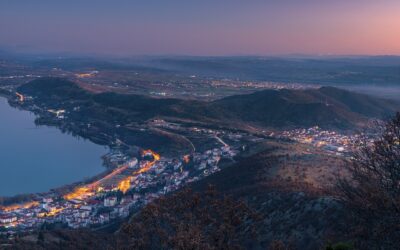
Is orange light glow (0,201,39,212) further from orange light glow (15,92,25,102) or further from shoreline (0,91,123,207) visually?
orange light glow (15,92,25,102)

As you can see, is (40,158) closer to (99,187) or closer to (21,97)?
(99,187)

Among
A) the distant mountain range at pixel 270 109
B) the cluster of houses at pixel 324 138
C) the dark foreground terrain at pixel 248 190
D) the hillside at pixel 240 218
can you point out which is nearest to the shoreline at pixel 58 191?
the dark foreground terrain at pixel 248 190

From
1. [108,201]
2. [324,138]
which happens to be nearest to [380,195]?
[108,201]

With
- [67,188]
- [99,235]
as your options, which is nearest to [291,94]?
[67,188]

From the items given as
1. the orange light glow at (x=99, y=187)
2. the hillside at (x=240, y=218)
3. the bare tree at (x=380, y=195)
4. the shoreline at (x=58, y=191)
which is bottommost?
the shoreline at (x=58, y=191)

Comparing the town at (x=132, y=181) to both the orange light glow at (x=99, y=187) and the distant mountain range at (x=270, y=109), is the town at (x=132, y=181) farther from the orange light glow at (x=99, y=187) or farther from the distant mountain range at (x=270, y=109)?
the distant mountain range at (x=270, y=109)

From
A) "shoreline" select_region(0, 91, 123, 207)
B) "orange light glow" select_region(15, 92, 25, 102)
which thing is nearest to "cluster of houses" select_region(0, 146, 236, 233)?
"shoreline" select_region(0, 91, 123, 207)
